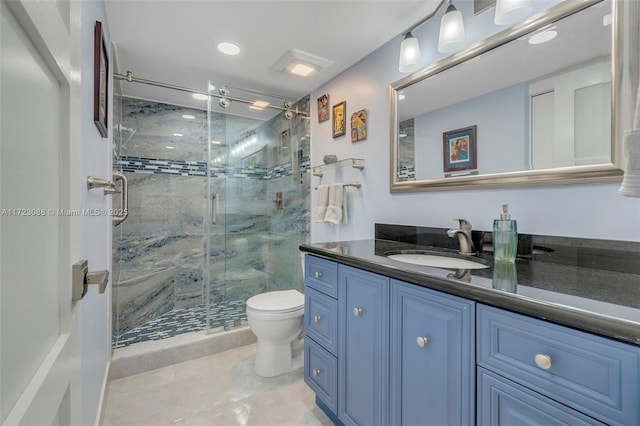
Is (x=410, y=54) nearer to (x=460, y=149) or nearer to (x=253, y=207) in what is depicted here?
(x=460, y=149)

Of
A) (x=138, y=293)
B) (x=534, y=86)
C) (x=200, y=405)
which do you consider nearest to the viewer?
(x=534, y=86)

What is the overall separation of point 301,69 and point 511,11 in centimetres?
140

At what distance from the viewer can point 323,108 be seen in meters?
2.51

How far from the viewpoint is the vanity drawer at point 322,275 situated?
4.74ft

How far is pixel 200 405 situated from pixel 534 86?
234cm

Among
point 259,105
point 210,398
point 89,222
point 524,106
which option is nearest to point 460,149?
point 524,106

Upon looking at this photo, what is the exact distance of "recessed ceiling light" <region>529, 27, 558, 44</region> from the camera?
117 cm

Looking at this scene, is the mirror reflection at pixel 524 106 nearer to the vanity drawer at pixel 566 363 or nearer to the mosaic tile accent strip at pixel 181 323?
the vanity drawer at pixel 566 363

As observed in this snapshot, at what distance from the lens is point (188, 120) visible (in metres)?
3.14

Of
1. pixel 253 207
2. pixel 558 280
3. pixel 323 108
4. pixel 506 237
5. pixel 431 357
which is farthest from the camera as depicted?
pixel 253 207

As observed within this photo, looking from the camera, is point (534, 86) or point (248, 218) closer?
point (534, 86)

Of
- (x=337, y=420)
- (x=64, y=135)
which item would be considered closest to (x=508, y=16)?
(x=64, y=135)

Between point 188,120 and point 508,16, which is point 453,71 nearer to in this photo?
point 508,16

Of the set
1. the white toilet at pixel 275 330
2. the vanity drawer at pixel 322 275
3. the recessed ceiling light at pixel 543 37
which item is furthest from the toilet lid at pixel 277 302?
the recessed ceiling light at pixel 543 37
